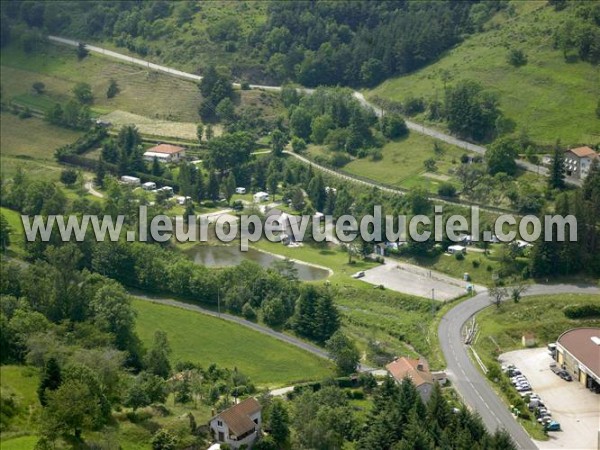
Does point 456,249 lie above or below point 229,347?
above

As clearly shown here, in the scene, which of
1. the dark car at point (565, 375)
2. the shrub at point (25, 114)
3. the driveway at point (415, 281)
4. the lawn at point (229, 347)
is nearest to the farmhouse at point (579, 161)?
the driveway at point (415, 281)

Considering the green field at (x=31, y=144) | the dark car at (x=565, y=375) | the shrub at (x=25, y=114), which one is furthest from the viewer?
the shrub at (x=25, y=114)

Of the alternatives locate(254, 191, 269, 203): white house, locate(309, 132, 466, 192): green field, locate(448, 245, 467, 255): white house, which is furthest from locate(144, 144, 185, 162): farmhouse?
locate(448, 245, 467, 255): white house

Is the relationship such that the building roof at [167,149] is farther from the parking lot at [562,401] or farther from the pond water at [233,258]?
the parking lot at [562,401]

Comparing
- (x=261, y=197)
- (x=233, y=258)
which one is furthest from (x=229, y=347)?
(x=261, y=197)

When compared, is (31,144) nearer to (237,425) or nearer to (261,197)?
(261,197)

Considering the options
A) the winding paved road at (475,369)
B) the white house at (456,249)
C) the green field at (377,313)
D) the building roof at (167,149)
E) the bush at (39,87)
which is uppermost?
the bush at (39,87)
